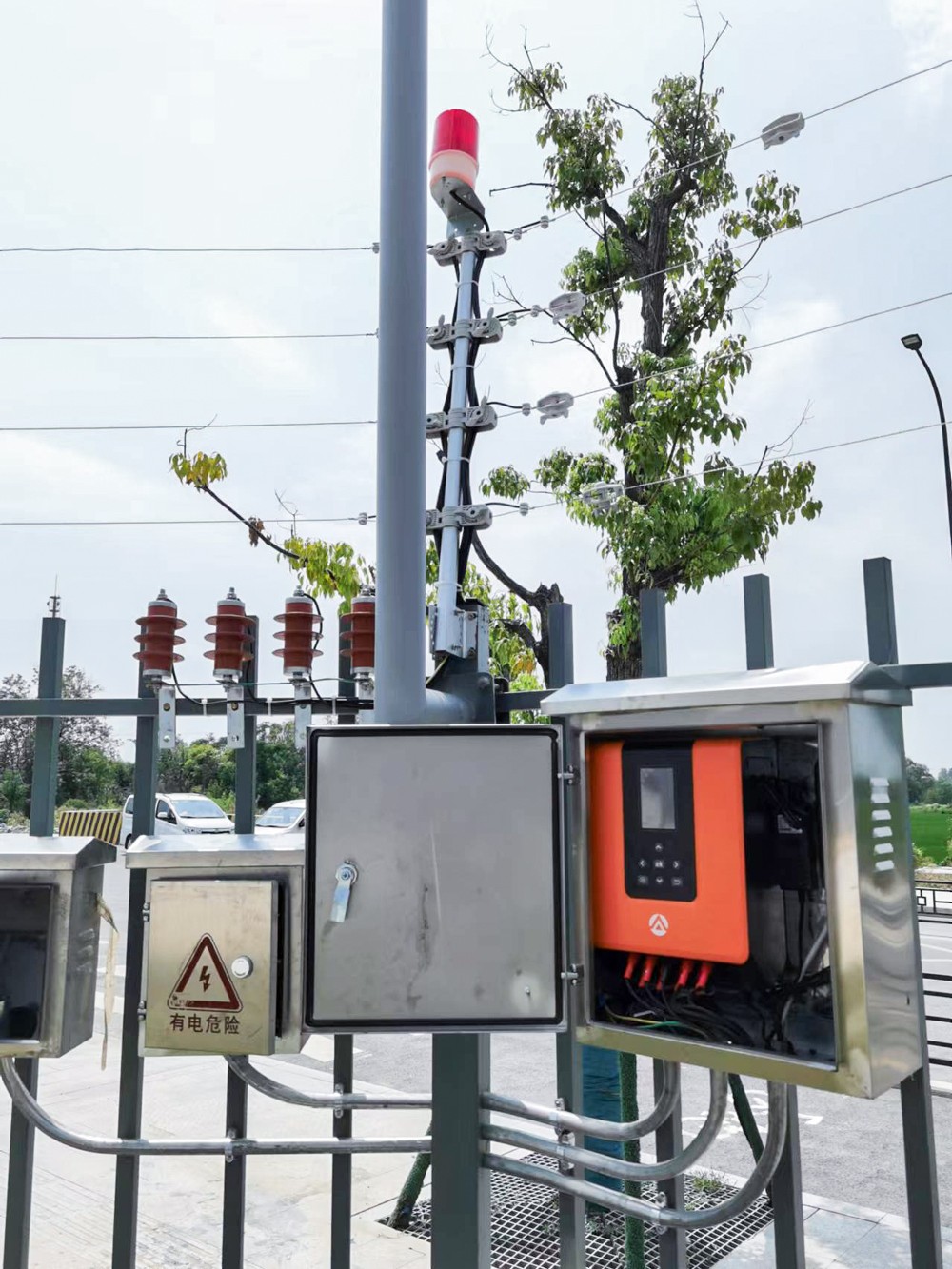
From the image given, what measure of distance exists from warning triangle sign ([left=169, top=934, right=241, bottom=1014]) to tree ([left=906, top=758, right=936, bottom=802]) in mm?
1311

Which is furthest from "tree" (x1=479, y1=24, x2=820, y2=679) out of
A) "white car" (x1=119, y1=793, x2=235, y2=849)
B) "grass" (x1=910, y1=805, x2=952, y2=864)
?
"white car" (x1=119, y1=793, x2=235, y2=849)

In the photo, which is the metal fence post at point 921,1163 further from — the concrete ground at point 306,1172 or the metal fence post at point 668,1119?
the concrete ground at point 306,1172

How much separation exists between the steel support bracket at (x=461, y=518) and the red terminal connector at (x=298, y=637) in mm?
326

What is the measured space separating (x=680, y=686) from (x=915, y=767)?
0.55 meters

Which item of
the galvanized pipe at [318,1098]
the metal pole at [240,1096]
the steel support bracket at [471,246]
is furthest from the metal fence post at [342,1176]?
the steel support bracket at [471,246]

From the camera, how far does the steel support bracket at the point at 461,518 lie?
2.01 metres

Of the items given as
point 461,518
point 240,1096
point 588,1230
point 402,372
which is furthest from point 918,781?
point 588,1230

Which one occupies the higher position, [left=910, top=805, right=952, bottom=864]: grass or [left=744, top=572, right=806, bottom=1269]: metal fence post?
[left=910, top=805, right=952, bottom=864]: grass

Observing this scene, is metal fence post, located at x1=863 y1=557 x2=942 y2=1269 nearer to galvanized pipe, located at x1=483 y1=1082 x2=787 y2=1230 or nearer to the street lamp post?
galvanized pipe, located at x1=483 y1=1082 x2=787 y2=1230

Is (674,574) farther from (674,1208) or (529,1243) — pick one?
(674,1208)

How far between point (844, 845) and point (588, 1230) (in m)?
2.99

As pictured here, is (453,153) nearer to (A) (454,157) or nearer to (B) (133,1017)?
(A) (454,157)

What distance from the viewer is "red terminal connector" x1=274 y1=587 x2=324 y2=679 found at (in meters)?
2.05

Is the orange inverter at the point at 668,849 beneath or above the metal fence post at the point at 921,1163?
above
